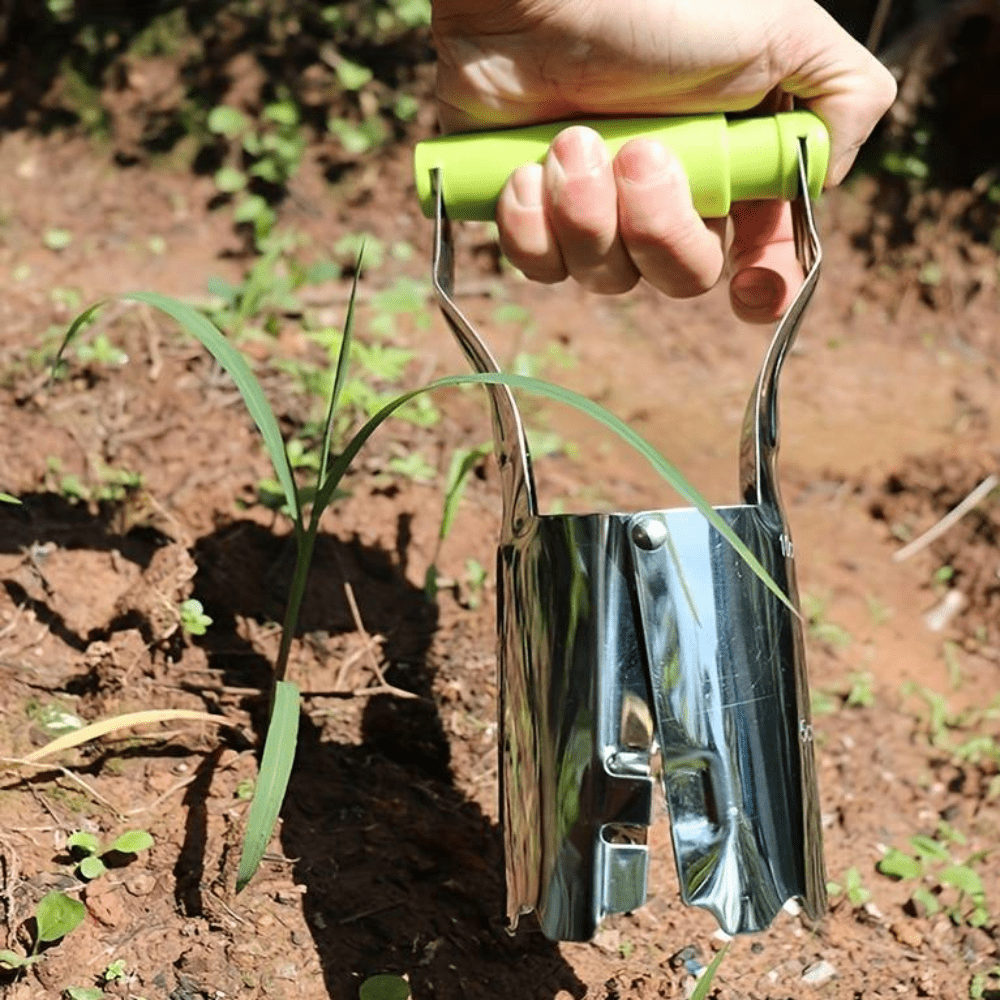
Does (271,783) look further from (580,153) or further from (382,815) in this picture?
(580,153)

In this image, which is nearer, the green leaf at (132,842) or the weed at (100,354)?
the green leaf at (132,842)

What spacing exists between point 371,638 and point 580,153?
31.8 inches

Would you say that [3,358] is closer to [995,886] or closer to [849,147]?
[849,147]

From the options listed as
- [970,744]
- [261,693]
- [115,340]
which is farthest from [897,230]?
[261,693]

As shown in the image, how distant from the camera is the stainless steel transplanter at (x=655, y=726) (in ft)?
4.35

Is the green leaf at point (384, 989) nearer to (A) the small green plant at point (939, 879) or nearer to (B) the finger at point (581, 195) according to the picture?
(A) the small green plant at point (939, 879)

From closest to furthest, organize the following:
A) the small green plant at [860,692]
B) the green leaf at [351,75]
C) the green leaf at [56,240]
Answer: the small green plant at [860,692] → the green leaf at [56,240] → the green leaf at [351,75]

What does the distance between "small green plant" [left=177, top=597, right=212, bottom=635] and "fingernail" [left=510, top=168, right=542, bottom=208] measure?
708mm

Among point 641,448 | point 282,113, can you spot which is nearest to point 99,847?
point 641,448

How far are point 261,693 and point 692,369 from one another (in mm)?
1918

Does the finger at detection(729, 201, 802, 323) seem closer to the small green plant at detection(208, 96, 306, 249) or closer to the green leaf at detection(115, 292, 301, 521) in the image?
the green leaf at detection(115, 292, 301, 521)

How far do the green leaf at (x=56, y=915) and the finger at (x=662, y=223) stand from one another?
3.46ft

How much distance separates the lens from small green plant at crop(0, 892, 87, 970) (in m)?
A: 1.48

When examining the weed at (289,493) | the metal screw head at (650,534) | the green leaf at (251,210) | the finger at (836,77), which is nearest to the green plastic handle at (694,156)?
the finger at (836,77)
